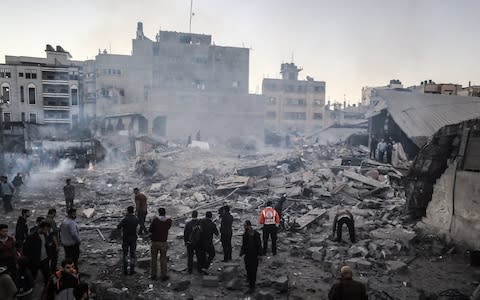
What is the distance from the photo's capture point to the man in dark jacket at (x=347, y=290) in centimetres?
525

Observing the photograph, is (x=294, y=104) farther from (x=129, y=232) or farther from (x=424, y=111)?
(x=129, y=232)

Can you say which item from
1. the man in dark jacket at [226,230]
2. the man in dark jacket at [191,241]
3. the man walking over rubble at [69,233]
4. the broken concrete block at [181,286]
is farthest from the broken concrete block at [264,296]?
the man walking over rubble at [69,233]

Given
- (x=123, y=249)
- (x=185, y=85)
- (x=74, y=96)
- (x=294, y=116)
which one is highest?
(x=185, y=85)

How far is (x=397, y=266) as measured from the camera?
8766 millimetres

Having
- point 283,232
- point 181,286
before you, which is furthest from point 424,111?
point 181,286

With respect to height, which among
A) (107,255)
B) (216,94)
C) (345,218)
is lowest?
(107,255)

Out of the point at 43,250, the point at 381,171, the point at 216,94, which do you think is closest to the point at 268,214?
the point at 43,250

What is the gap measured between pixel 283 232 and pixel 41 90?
156 feet

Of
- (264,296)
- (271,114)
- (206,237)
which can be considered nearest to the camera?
(264,296)

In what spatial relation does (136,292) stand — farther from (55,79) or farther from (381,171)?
(55,79)

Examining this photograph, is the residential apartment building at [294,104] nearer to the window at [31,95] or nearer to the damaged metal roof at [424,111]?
the window at [31,95]

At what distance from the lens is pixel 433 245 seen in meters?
10.1

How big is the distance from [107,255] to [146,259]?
5.16 feet

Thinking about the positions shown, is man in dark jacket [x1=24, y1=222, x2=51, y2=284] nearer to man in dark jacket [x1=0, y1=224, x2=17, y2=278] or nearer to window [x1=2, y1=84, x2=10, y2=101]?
man in dark jacket [x1=0, y1=224, x2=17, y2=278]
